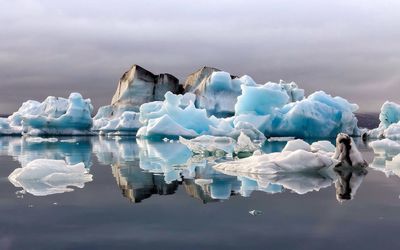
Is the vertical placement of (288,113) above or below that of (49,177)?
below

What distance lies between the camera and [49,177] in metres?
8.46

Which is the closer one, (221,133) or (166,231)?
(166,231)

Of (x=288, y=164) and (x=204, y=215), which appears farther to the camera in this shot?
(x=288, y=164)

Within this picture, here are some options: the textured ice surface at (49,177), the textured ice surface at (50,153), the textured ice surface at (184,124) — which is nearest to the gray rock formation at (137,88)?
the textured ice surface at (184,124)

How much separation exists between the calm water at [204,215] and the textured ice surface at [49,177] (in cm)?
21

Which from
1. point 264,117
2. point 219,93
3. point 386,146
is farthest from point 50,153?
point 219,93

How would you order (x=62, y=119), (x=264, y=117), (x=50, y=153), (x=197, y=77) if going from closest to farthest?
1. (x=50, y=153)
2. (x=264, y=117)
3. (x=62, y=119)
4. (x=197, y=77)

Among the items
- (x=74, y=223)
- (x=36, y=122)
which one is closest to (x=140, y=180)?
(x=74, y=223)

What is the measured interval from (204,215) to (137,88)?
41.9 m

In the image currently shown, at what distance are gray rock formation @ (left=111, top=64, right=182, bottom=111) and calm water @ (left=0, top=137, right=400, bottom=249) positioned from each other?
37.9 meters

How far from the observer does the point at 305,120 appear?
97.5ft

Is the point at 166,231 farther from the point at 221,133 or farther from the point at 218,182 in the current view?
the point at 221,133

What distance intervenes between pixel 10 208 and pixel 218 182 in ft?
12.1

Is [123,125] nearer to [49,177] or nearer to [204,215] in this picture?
[49,177]
